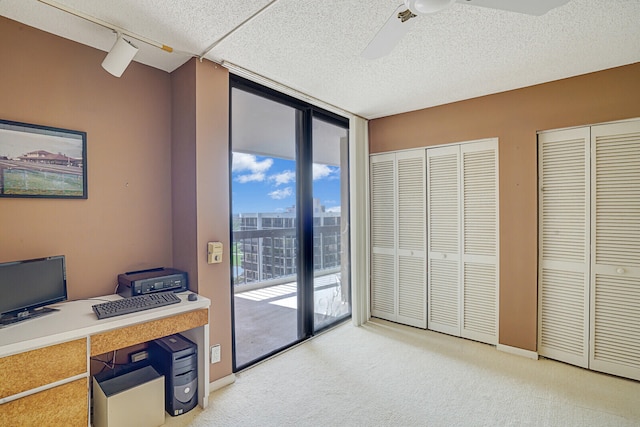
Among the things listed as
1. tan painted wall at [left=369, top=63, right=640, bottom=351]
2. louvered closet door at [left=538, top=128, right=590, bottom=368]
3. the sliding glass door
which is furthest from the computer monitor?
louvered closet door at [left=538, top=128, right=590, bottom=368]

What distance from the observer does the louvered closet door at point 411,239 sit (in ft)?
11.6

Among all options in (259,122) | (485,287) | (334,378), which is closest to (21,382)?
(334,378)

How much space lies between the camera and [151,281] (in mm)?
2143

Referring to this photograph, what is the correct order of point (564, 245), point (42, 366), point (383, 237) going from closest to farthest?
point (42, 366) → point (564, 245) → point (383, 237)

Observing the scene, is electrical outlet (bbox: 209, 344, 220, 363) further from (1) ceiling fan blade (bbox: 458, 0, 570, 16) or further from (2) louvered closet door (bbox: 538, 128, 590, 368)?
(2) louvered closet door (bbox: 538, 128, 590, 368)

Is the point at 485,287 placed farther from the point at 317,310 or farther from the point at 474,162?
the point at 317,310

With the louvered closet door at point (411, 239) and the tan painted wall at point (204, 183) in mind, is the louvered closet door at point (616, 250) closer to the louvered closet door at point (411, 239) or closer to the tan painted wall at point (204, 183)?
the louvered closet door at point (411, 239)

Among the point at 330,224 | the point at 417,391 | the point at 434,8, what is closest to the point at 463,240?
the point at 330,224

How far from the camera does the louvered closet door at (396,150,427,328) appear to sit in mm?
3527

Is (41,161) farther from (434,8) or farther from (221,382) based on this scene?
(434,8)

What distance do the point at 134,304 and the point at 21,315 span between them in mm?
528

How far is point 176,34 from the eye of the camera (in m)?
1.99

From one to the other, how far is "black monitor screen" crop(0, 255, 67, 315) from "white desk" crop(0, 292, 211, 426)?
0.34ft

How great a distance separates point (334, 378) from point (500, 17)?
2.76 meters
